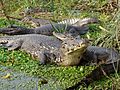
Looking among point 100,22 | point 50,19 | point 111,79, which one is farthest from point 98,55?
point 50,19

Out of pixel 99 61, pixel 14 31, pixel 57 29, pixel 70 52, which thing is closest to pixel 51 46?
pixel 70 52

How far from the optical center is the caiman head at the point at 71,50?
4625 mm

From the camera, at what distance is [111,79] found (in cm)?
452

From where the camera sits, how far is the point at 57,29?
6.05 meters

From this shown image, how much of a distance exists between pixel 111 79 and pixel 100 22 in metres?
2.30

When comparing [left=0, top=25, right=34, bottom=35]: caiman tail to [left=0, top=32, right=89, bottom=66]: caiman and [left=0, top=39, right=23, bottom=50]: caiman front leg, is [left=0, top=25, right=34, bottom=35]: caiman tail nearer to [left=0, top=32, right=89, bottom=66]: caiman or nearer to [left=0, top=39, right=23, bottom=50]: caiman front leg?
[left=0, top=32, right=89, bottom=66]: caiman

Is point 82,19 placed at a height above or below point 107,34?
below

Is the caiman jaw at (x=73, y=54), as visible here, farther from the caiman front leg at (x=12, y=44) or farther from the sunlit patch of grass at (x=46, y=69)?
the caiman front leg at (x=12, y=44)

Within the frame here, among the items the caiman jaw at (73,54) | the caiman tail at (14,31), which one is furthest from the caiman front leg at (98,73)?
the caiman tail at (14,31)

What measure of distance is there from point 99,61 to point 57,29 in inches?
46.9

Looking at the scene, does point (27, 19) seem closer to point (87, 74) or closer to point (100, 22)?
point (100, 22)

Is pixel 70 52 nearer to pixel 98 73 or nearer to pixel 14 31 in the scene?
pixel 98 73

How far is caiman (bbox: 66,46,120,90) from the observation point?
4582 mm

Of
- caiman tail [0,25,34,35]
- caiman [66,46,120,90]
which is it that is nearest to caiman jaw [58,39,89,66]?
caiman [66,46,120,90]
